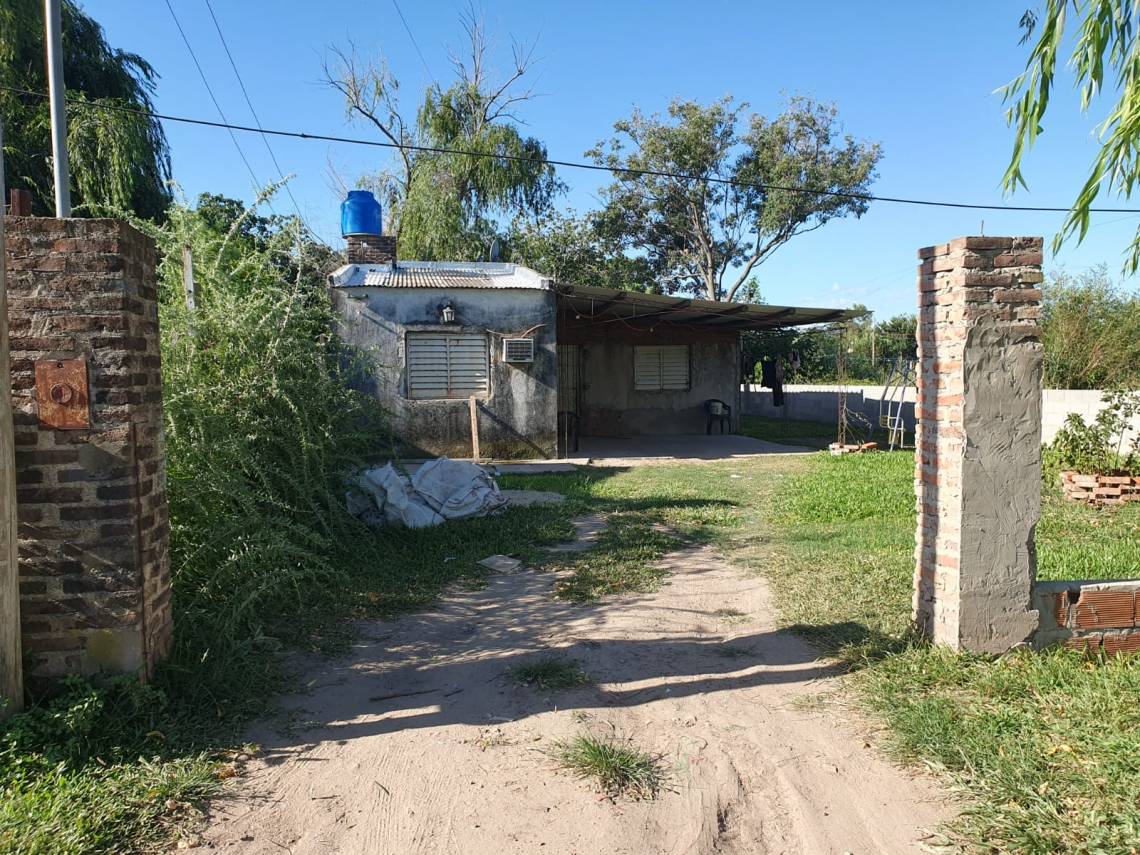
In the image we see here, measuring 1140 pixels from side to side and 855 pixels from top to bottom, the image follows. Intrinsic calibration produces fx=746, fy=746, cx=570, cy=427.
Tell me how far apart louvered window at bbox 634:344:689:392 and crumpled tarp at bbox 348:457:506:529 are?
9131mm

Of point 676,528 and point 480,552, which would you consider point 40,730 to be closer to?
point 480,552

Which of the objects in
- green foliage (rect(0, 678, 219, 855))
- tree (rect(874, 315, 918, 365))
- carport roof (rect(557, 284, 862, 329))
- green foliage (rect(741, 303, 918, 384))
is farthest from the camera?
tree (rect(874, 315, 918, 365))

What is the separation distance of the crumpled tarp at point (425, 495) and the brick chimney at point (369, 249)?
6508 mm

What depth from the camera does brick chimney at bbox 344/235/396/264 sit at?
1288 cm

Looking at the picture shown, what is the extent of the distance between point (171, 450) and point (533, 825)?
331cm

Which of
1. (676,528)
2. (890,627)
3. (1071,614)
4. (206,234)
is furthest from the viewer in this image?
(676,528)

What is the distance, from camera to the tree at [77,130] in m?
14.2

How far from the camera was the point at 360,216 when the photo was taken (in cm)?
1307

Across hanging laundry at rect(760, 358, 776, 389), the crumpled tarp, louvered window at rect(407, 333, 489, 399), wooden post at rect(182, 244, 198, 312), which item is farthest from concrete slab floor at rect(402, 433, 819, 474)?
wooden post at rect(182, 244, 198, 312)

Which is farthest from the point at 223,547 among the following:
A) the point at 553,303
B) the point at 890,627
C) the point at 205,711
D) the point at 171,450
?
the point at 553,303

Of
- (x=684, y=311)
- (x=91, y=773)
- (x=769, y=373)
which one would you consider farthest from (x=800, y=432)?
(x=91, y=773)

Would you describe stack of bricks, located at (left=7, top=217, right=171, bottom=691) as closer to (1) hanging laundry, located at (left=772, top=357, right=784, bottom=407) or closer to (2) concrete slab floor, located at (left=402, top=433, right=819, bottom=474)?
(2) concrete slab floor, located at (left=402, top=433, right=819, bottom=474)

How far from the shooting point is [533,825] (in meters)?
2.54

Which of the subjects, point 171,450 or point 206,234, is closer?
point 171,450
